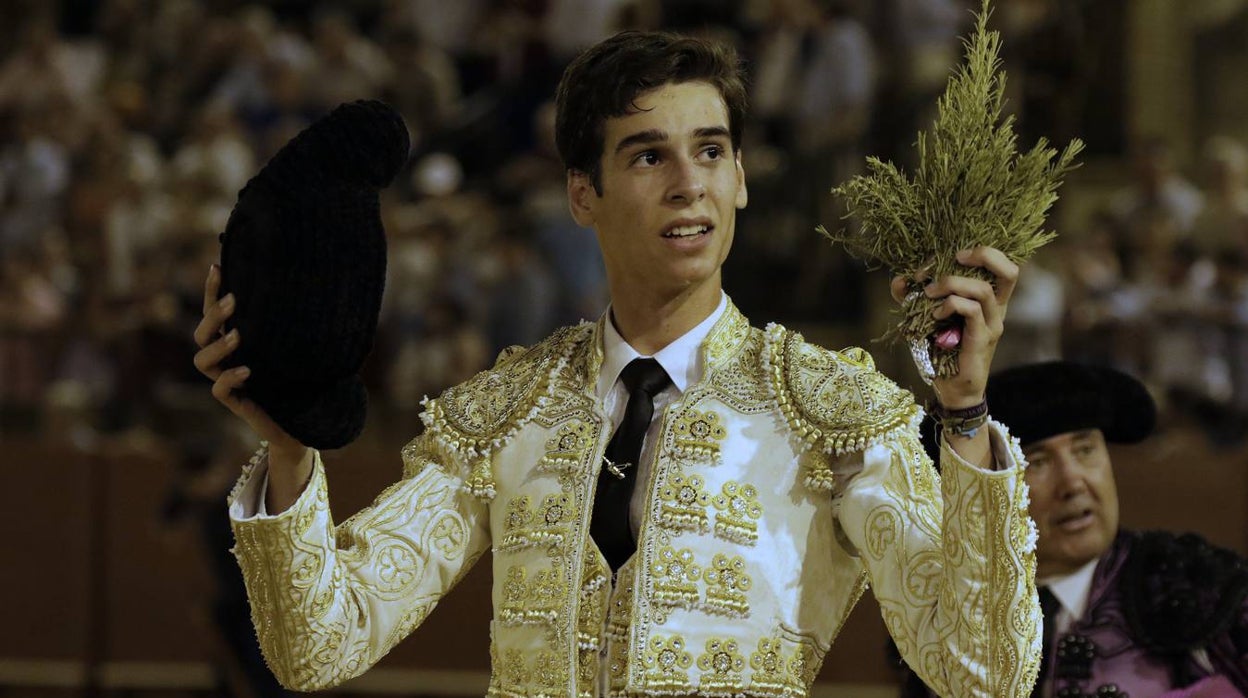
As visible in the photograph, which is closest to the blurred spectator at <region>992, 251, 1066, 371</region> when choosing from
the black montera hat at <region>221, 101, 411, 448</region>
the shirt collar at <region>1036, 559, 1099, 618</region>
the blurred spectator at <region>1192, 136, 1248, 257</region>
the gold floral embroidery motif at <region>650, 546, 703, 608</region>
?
the blurred spectator at <region>1192, 136, 1248, 257</region>

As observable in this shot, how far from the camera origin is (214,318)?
223 centimetres

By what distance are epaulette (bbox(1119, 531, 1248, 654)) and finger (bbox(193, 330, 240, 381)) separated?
69.8 inches

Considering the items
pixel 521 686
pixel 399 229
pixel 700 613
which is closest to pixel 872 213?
pixel 700 613

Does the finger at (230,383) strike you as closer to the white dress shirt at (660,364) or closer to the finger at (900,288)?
the white dress shirt at (660,364)

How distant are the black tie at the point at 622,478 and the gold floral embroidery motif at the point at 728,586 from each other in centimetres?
14

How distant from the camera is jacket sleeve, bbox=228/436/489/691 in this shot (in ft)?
7.76

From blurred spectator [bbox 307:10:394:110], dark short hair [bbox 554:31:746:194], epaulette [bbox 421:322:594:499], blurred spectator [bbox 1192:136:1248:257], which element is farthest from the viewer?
blurred spectator [bbox 307:10:394:110]

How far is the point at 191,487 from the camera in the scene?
717cm

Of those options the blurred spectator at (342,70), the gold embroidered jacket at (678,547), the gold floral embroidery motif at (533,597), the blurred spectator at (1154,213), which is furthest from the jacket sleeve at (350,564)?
the blurred spectator at (342,70)

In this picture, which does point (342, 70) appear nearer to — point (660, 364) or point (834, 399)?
point (660, 364)

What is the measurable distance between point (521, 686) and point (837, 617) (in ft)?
1.32

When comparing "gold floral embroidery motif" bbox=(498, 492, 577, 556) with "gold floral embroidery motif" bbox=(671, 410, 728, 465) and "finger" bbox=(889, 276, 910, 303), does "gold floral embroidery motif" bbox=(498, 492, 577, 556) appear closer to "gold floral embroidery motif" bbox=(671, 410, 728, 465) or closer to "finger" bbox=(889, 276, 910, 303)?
"gold floral embroidery motif" bbox=(671, 410, 728, 465)

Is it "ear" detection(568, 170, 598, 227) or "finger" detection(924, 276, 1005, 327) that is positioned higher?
"ear" detection(568, 170, 598, 227)

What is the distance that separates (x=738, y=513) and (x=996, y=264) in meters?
0.49
